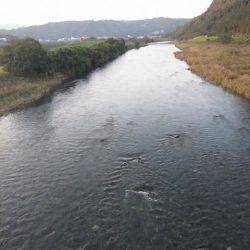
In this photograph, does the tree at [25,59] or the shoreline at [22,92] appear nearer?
the shoreline at [22,92]

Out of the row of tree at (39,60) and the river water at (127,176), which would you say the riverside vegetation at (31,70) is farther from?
the river water at (127,176)

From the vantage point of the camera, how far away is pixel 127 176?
25.5 meters

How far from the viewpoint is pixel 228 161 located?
27.5 m

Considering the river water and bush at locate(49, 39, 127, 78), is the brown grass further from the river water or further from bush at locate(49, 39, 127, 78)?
bush at locate(49, 39, 127, 78)

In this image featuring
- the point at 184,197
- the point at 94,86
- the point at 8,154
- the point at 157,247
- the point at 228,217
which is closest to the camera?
the point at 157,247

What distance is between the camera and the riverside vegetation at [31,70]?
53.3 metres

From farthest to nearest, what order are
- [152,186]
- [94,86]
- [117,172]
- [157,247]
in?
[94,86], [117,172], [152,186], [157,247]

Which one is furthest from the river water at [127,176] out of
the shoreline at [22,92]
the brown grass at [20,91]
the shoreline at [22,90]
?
the brown grass at [20,91]

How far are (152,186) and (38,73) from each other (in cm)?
4947

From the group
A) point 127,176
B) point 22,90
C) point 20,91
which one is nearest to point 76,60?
point 22,90

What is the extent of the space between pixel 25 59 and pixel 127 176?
4708 cm

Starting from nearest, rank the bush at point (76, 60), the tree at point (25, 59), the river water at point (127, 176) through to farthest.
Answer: the river water at point (127, 176)
the tree at point (25, 59)
the bush at point (76, 60)

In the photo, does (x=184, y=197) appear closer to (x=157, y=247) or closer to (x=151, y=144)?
(x=157, y=247)

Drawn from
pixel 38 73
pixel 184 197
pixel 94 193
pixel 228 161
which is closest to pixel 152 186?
pixel 184 197
